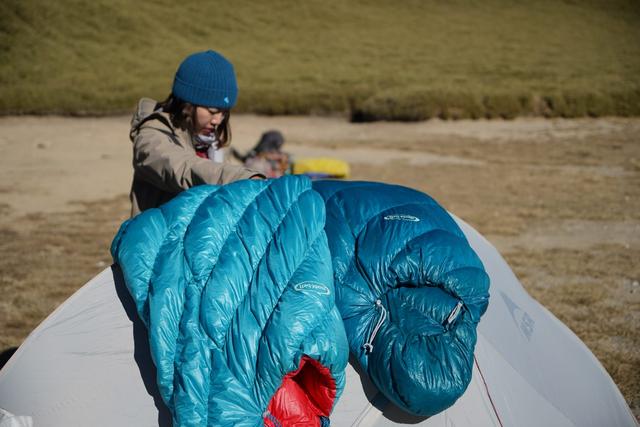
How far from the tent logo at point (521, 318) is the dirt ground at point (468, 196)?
102 cm

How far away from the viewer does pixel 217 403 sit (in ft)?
6.36

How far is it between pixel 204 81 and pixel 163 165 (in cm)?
40

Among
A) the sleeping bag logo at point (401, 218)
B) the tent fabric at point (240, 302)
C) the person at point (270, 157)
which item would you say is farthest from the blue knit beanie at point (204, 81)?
the person at point (270, 157)

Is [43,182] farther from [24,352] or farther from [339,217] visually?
[339,217]

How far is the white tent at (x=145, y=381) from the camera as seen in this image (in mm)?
2207

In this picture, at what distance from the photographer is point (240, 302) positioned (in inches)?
80.5

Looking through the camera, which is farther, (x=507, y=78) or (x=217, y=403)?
(x=507, y=78)

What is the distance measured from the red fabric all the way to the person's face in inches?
49.7

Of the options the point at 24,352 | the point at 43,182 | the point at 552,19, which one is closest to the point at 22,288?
the point at 24,352

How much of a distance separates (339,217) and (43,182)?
8.21 meters

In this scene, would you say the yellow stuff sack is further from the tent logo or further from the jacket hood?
the tent logo

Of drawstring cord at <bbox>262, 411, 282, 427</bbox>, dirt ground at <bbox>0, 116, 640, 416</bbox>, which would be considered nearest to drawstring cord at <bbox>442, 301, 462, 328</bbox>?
drawstring cord at <bbox>262, 411, 282, 427</bbox>

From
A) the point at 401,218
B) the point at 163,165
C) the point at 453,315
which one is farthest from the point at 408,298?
the point at 163,165

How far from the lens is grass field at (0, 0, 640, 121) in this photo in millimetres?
17078
